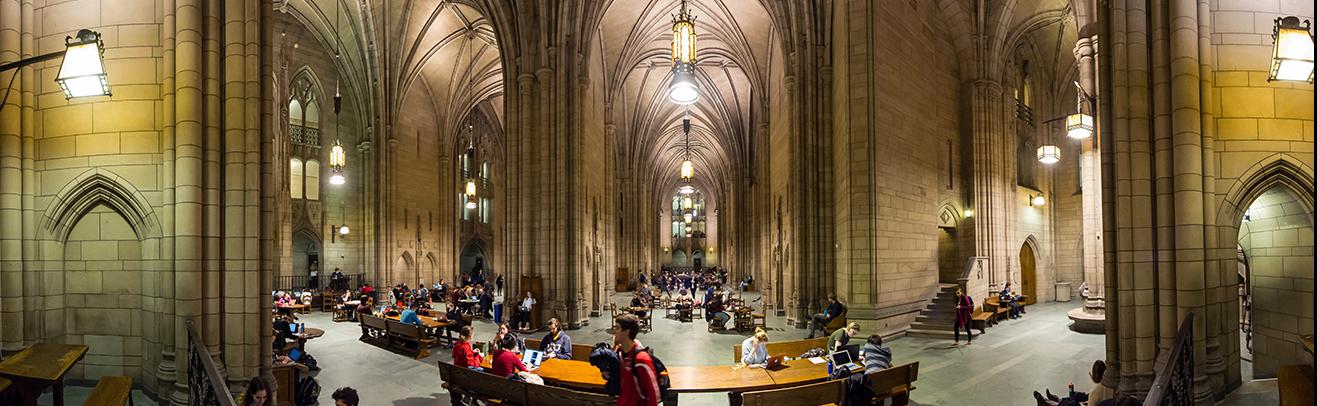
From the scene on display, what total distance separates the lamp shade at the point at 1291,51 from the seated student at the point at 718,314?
12.8m

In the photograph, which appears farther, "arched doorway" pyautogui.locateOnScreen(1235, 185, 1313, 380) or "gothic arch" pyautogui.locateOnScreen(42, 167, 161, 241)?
"arched doorway" pyautogui.locateOnScreen(1235, 185, 1313, 380)

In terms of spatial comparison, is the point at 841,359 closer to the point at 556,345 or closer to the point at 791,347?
the point at 791,347

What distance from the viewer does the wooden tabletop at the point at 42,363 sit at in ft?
16.6

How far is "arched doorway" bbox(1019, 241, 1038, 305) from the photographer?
24031 millimetres

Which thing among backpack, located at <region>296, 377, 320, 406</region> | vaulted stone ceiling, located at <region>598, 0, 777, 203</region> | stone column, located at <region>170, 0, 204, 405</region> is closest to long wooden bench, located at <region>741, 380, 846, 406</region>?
backpack, located at <region>296, 377, 320, 406</region>

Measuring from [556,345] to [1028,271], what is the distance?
22232 mm

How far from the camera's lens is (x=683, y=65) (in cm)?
1349

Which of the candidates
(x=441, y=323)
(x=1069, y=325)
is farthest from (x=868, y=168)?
(x=441, y=323)

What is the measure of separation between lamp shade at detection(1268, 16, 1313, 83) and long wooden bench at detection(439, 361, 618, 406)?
6.37 metres

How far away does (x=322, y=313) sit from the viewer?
847 inches

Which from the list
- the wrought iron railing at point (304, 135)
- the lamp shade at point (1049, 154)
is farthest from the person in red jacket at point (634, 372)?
the wrought iron railing at point (304, 135)

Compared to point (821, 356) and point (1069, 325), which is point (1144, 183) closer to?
point (821, 356)

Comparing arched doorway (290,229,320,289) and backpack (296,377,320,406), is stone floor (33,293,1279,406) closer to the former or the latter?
backpack (296,377,320,406)

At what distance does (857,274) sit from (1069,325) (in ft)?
22.4
